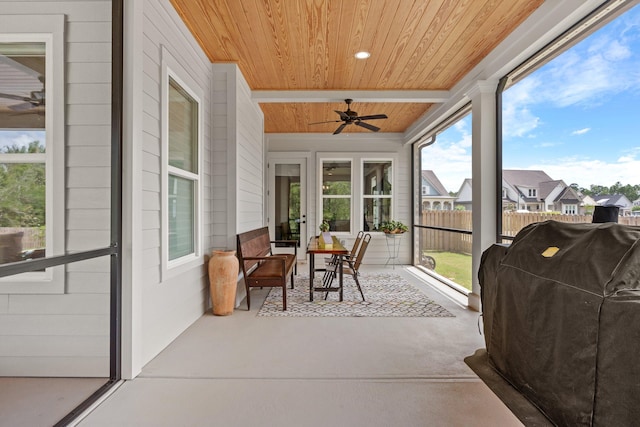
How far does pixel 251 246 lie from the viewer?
438cm

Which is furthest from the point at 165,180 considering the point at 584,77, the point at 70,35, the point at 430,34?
the point at 584,77

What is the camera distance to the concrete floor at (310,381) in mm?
1880

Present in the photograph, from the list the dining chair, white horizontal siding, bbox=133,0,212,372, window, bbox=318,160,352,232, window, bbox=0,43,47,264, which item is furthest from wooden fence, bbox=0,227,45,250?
window, bbox=318,160,352,232

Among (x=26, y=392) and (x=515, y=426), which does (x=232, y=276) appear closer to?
(x=26, y=392)

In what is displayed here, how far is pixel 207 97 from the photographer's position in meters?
3.91

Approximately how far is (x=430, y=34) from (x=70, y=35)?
3.02m

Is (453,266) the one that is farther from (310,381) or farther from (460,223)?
(310,381)

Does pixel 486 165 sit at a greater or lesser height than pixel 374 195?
greater

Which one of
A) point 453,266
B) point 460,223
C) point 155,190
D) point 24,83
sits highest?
point 24,83

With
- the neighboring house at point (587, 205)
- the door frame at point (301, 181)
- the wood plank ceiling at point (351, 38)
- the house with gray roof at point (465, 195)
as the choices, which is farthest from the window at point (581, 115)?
the door frame at point (301, 181)

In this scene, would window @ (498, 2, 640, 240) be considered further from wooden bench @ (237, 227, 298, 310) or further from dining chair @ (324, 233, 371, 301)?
wooden bench @ (237, 227, 298, 310)

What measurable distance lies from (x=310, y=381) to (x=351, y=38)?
312 cm

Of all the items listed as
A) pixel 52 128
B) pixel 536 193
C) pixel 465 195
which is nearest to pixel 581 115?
pixel 536 193

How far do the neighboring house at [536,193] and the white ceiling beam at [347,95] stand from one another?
172 centimetres
